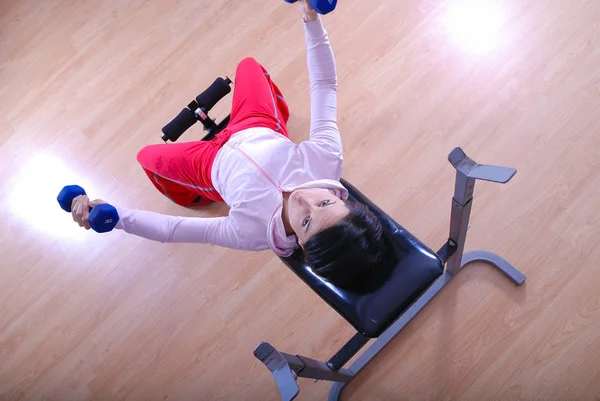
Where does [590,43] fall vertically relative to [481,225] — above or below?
above

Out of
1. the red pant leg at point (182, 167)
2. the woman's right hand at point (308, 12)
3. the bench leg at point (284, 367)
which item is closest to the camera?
the bench leg at point (284, 367)

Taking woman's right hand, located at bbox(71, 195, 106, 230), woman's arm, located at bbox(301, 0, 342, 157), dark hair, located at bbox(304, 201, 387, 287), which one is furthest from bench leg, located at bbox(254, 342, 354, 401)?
woman's right hand, located at bbox(71, 195, 106, 230)

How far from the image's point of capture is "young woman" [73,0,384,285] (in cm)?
111

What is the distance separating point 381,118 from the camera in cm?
183

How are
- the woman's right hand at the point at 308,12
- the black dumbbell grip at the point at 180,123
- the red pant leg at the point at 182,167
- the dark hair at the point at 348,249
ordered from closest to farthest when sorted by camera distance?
1. the dark hair at the point at 348,249
2. the woman's right hand at the point at 308,12
3. the red pant leg at the point at 182,167
4. the black dumbbell grip at the point at 180,123

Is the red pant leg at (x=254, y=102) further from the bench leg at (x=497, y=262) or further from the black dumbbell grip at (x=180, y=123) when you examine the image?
the bench leg at (x=497, y=262)

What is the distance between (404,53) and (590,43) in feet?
2.35

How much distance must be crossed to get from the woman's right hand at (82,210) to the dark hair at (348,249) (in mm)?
676

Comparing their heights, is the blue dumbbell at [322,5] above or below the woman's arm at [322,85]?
above

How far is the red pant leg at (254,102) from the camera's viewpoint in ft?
4.94

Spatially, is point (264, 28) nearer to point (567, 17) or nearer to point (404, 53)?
point (404, 53)

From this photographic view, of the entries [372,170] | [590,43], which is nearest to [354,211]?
[372,170]

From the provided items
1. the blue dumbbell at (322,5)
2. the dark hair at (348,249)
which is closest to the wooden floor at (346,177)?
the dark hair at (348,249)

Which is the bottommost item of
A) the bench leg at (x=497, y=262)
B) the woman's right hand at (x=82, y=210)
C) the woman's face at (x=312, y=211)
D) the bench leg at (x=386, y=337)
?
the bench leg at (x=497, y=262)
